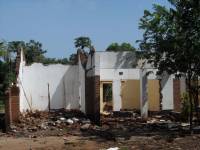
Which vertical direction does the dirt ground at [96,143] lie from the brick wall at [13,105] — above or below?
below

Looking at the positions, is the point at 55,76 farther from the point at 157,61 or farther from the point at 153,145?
the point at 153,145

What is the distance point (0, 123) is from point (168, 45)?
10105 mm

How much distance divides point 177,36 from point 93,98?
7.37m

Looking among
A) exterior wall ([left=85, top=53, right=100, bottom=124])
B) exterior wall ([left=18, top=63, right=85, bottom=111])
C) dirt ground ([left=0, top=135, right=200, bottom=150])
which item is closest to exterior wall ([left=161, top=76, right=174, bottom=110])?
exterior wall ([left=18, top=63, right=85, bottom=111])

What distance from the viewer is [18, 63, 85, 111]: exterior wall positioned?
1216 inches

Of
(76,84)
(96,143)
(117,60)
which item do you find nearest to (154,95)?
(117,60)

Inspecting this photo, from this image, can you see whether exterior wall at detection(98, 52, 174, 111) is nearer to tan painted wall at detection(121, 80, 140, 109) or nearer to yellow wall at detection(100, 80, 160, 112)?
Answer: yellow wall at detection(100, 80, 160, 112)

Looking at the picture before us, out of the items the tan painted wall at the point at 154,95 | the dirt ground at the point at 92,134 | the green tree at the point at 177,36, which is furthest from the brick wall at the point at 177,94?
the green tree at the point at 177,36

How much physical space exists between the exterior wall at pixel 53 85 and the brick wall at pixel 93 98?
12.2 ft

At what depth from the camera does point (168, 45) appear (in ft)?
61.7

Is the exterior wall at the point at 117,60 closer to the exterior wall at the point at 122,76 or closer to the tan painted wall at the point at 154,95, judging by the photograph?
the exterior wall at the point at 122,76

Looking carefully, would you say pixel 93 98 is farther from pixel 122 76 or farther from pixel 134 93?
pixel 134 93

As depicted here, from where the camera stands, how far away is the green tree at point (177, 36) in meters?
18.6

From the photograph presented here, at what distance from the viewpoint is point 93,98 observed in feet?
81.2
